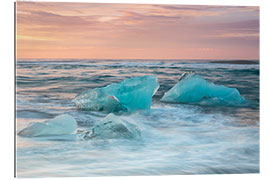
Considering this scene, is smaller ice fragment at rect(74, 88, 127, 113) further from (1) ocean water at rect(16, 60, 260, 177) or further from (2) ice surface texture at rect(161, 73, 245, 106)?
(2) ice surface texture at rect(161, 73, 245, 106)

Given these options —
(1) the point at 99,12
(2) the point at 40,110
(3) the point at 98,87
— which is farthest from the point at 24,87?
(1) the point at 99,12

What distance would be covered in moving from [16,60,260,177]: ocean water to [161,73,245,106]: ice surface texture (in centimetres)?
7

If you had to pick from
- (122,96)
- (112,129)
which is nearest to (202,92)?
(122,96)

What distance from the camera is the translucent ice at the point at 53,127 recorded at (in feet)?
14.9

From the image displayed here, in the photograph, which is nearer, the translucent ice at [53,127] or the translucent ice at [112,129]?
the translucent ice at [53,127]

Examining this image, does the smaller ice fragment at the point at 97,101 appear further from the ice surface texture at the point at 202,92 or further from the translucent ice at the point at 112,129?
the ice surface texture at the point at 202,92

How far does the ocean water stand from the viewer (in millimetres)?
4484

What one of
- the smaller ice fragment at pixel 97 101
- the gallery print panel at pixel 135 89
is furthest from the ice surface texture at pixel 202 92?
the smaller ice fragment at pixel 97 101

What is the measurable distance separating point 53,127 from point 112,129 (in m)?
0.66

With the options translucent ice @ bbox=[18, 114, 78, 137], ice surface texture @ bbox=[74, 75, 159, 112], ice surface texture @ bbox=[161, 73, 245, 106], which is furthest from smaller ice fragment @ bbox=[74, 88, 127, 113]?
ice surface texture @ bbox=[161, 73, 245, 106]

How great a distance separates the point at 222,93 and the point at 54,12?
88.5 inches

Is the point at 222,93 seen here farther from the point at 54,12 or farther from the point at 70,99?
the point at 54,12

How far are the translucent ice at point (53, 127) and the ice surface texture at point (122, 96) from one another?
0.93 feet

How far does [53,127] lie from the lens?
15.1 ft
